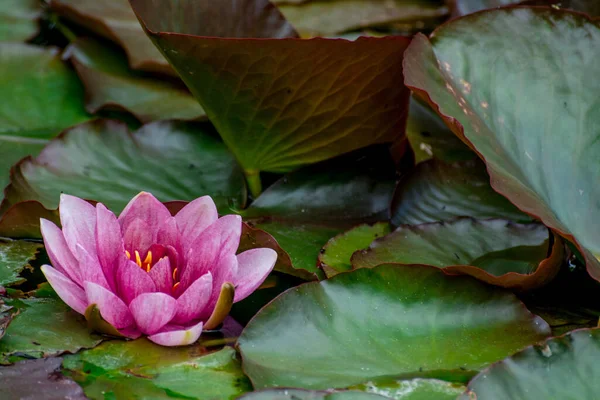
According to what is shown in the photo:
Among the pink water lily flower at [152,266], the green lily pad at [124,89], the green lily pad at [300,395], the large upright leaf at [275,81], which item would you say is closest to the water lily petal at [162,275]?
the pink water lily flower at [152,266]

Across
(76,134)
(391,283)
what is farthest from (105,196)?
(391,283)

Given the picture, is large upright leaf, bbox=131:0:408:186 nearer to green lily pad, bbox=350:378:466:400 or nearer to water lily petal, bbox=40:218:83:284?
water lily petal, bbox=40:218:83:284

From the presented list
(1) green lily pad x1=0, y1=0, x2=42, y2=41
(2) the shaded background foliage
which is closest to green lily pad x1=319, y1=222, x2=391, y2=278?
(2) the shaded background foliage

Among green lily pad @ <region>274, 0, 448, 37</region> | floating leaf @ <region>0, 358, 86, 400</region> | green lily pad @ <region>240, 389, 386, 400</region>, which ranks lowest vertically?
→ floating leaf @ <region>0, 358, 86, 400</region>

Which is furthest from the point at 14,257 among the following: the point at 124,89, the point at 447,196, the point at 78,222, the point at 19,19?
the point at 19,19

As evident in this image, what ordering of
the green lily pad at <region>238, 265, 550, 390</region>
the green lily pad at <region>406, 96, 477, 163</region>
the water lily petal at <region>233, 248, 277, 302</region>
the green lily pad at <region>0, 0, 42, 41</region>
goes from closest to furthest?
the green lily pad at <region>238, 265, 550, 390</region> < the water lily petal at <region>233, 248, 277, 302</region> < the green lily pad at <region>406, 96, 477, 163</region> < the green lily pad at <region>0, 0, 42, 41</region>

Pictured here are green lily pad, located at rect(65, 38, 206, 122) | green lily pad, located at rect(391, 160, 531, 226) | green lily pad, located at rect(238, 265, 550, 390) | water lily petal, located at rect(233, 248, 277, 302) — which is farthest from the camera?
green lily pad, located at rect(65, 38, 206, 122)

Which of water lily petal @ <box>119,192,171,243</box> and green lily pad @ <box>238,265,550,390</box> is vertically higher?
water lily petal @ <box>119,192,171,243</box>
